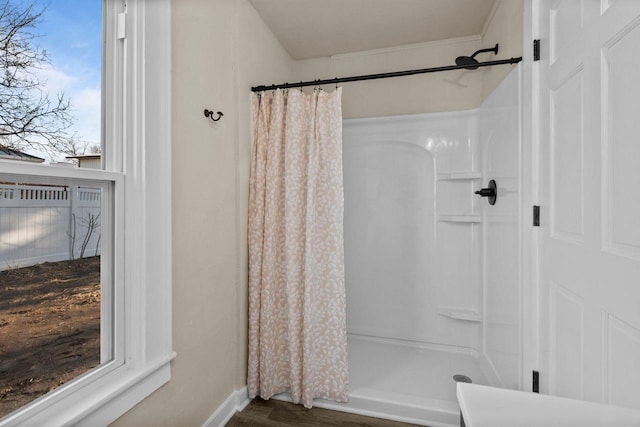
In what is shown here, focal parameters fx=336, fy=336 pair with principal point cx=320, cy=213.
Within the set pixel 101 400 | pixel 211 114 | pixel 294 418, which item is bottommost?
pixel 294 418

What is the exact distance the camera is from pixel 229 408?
1.75 metres

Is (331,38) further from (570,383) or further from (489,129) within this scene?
(570,383)

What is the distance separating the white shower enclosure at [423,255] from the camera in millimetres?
1940

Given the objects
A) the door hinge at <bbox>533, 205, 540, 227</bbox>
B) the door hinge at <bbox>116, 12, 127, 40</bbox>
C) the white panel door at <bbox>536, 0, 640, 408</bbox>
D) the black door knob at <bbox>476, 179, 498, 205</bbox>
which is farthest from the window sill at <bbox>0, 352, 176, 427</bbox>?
the black door knob at <bbox>476, 179, 498, 205</bbox>

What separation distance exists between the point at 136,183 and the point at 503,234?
5.80ft

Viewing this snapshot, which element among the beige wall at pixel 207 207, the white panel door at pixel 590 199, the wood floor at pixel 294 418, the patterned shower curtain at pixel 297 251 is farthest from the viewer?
the patterned shower curtain at pixel 297 251

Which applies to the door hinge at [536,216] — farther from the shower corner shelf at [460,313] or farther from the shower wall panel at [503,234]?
the shower corner shelf at [460,313]

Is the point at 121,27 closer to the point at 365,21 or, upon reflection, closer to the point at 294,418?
the point at 365,21

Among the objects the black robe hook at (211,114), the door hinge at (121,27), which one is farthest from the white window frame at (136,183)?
the black robe hook at (211,114)

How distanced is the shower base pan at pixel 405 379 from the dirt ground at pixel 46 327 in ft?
3.83

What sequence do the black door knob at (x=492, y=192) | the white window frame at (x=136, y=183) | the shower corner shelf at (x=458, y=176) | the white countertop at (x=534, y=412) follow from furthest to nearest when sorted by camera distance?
the shower corner shelf at (x=458, y=176) → the black door knob at (x=492, y=192) → the white window frame at (x=136, y=183) → the white countertop at (x=534, y=412)

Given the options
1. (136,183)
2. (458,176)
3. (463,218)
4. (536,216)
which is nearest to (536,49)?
(536,216)

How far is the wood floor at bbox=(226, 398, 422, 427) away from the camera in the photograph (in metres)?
1.71

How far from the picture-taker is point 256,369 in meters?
1.90
